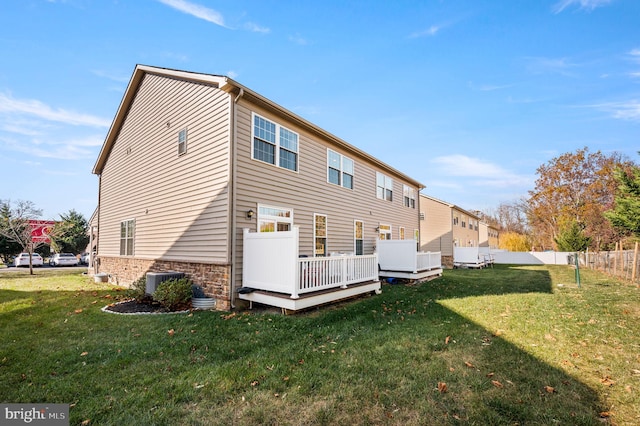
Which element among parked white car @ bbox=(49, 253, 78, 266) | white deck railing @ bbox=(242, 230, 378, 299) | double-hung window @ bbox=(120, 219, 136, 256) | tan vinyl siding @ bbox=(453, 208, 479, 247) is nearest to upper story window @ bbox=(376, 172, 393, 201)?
white deck railing @ bbox=(242, 230, 378, 299)

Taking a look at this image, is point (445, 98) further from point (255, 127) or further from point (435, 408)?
point (435, 408)

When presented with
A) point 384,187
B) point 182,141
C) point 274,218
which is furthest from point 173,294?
point 384,187

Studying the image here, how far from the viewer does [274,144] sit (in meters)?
8.80

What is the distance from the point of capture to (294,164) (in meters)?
9.55

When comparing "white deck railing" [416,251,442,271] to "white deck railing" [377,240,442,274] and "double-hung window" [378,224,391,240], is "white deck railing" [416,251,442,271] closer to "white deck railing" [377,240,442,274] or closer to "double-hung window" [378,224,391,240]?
"white deck railing" [377,240,442,274]

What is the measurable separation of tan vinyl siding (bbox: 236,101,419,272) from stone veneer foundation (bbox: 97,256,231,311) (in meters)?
0.74

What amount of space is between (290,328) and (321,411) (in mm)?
2850

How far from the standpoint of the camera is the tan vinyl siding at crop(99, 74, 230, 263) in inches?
307

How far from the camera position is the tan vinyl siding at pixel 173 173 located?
307 inches

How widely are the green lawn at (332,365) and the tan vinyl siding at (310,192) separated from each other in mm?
3037

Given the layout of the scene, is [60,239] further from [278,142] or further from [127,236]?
[278,142]

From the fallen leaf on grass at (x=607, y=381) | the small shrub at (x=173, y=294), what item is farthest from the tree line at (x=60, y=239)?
the fallen leaf on grass at (x=607, y=381)

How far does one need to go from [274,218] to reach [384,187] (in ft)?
26.7

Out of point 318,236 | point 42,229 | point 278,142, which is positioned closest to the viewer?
point 278,142
